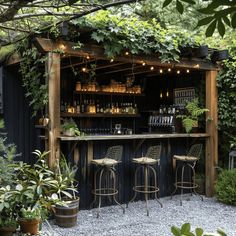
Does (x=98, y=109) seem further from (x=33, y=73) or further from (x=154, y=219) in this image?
(x=154, y=219)

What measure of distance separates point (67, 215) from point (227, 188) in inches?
112

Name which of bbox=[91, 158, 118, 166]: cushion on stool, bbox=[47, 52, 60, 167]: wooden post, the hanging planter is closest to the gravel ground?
bbox=[91, 158, 118, 166]: cushion on stool

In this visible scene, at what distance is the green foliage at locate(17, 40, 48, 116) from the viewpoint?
5.35m

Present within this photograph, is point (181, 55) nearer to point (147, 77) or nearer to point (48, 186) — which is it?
point (147, 77)

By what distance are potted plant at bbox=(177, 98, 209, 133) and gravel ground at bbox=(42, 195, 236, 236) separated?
4.54 feet

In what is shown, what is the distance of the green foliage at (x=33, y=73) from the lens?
535cm

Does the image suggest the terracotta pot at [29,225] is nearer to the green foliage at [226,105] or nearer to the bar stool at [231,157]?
the bar stool at [231,157]

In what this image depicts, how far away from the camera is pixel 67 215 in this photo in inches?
195

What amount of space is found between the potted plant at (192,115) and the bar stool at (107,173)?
162 centimetres

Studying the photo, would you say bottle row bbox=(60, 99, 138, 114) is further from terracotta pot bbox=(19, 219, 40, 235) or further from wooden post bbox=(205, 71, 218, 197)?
terracotta pot bbox=(19, 219, 40, 235)

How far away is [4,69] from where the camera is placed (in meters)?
6.50

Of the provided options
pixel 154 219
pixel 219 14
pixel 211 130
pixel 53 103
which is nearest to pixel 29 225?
pixel 53 103

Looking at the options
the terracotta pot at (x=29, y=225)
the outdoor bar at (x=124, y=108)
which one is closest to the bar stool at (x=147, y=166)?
the outdoor bar at (x=124, y=108)

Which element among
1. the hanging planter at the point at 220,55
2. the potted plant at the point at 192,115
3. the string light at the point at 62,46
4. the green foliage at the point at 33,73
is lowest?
the potted plant at the point at 192,115
